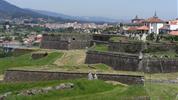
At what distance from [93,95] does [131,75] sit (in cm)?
825

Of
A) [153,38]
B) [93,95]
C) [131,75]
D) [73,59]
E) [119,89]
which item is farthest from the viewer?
[153,38]

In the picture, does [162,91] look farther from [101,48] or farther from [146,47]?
[101,48]

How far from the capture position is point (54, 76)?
35.1 meters

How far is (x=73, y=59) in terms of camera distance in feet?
154

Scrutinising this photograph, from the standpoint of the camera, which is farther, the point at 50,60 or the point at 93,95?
the point at 50,60

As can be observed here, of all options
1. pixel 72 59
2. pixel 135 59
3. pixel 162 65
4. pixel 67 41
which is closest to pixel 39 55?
pixel 72 59

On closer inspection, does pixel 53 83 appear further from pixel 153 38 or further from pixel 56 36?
pixel 56 36

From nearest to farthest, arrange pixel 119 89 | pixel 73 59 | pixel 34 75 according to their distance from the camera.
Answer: pixel 119 89 < pixel 34 75 < pixel 73 59

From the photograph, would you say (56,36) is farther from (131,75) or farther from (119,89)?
(119,89)

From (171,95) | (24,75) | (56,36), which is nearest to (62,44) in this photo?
(56,36)

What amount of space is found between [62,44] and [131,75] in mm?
27968

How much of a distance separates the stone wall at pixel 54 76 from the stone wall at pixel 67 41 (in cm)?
2179

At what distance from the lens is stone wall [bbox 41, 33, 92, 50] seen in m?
59.4

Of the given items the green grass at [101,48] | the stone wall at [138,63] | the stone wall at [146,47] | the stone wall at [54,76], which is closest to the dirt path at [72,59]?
the green grass at [101,48]
